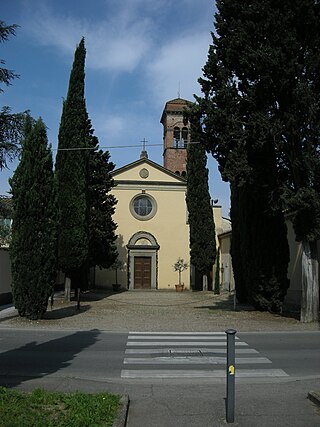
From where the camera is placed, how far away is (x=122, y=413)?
518 cm

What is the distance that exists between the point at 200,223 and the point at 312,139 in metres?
20.1

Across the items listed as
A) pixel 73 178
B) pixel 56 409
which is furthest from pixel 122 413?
pixel 73 178

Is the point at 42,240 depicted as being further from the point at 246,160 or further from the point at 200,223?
the point at 200,223

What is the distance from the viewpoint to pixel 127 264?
38.2 meters

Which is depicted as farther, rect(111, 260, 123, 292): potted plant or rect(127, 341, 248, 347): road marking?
rect(111, 260, 123, 292): potted plant

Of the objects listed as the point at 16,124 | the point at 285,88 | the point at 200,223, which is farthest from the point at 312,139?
the point at 200,223

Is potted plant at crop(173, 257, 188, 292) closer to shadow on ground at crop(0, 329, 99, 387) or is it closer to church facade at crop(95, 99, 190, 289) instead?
church facade at crop(95, 99, 190, 289)

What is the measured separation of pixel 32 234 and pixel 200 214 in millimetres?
20766

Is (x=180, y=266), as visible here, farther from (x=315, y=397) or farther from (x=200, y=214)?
(x=315, y=397)

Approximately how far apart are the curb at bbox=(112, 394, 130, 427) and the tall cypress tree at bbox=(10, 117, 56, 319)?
9.82 m

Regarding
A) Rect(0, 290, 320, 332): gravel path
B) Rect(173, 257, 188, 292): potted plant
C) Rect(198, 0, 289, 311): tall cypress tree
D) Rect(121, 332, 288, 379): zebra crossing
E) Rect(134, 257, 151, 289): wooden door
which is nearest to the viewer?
Rect(121, 332, 288, 379): zebra crossing

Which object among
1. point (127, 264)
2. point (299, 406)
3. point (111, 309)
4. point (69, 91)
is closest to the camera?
point (299, 406)

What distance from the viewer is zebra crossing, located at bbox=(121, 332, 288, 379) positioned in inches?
316

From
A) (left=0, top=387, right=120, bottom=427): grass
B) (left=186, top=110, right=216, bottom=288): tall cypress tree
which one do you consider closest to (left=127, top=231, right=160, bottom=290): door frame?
(left=186, top=110, right=216, bottom=288): tall cypress tree
